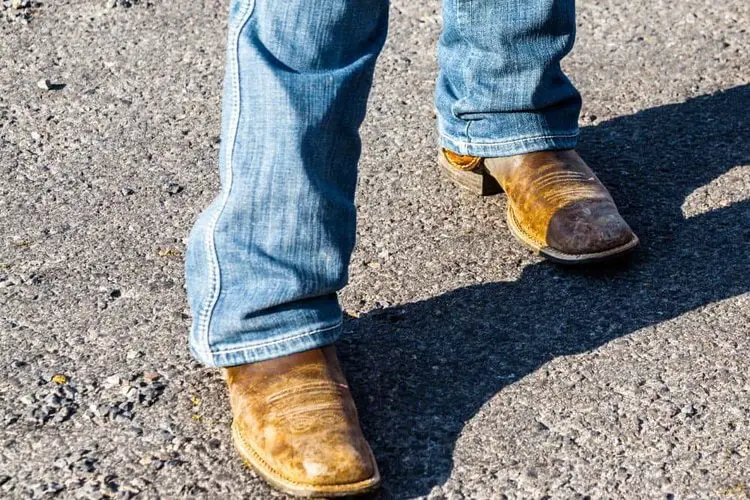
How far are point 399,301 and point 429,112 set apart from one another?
949 millimetres

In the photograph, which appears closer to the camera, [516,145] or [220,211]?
[220,211]

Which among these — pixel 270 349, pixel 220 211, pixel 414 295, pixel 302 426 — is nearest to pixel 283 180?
pixel 220 211

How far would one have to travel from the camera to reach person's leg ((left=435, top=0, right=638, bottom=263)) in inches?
94.2

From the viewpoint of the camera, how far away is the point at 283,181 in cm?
178

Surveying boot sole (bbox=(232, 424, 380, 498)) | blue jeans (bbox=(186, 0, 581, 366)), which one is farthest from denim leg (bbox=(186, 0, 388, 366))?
boot sole (bbox=(232, 424, 380, 498))

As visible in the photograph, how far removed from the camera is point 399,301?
2291 millimetres

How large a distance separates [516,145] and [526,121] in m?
0.06

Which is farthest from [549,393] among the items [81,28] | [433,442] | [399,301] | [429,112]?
[81,28]

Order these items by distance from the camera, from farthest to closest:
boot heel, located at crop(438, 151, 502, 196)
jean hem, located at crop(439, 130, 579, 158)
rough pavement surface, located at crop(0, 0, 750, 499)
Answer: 1. boot heel, located at crop(438, 151, 502, 196)
2. jean hem, located at crop(439, 130, 579, 158)
3. rough pavement surface, located at crop(0, 0, 750, 499)

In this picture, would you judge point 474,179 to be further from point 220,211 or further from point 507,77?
point 220,211

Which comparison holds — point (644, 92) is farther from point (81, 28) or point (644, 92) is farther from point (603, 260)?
point (81, 28)

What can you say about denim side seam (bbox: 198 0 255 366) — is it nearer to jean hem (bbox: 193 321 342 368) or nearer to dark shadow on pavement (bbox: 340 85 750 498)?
jean hem (bbox: 193 321 342 368)

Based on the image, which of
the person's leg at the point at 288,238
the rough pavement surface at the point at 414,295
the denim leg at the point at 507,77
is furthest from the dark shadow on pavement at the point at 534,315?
the denim leg at the point at 507,77

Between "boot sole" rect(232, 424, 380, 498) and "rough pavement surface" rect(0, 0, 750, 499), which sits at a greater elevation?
"boot sole" rect(232, 424, 380, 498)
